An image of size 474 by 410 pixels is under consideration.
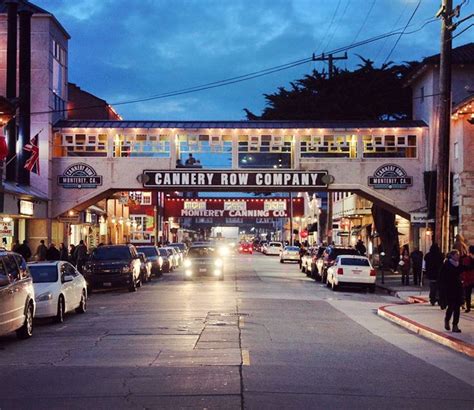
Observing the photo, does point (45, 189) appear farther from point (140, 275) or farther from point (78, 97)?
point (78, 97)

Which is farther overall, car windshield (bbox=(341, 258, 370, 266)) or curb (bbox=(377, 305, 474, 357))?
car windshield (bbox=(341, 258, 370, 266))

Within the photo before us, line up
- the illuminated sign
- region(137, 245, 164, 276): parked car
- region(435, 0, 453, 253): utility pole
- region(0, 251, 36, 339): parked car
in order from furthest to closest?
region(137, 245, 164, 276): parked car < the illuminated sign < region(435, 0, 453, 253): utility pole < region(0, 251, 36, 339): parked car

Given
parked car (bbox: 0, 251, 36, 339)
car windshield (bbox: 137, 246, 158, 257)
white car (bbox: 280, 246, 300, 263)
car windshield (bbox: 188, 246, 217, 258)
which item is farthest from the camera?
white car (bbox: 280, 246, 300, 263)

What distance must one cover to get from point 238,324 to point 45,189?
25349mm

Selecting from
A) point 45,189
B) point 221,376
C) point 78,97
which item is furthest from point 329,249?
point 78,97

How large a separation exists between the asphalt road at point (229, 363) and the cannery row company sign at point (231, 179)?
18.7 meters

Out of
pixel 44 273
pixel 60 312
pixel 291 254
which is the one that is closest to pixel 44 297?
pixel 60 312

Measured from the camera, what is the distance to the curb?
50.4 feet

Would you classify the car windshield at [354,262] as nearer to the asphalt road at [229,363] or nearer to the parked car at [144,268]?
the parked car at [144,268]

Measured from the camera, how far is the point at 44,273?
20688mm

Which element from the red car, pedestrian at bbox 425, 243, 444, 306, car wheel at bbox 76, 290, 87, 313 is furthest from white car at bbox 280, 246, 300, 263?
car wheel at bbox 76, 290, 87, 313

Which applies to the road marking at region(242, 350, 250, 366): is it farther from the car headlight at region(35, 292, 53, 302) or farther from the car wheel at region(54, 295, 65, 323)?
the car wheel at region(54, 295, 65, 323)

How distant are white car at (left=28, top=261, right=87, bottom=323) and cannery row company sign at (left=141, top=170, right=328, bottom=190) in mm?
19880

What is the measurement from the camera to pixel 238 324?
1905 cm
